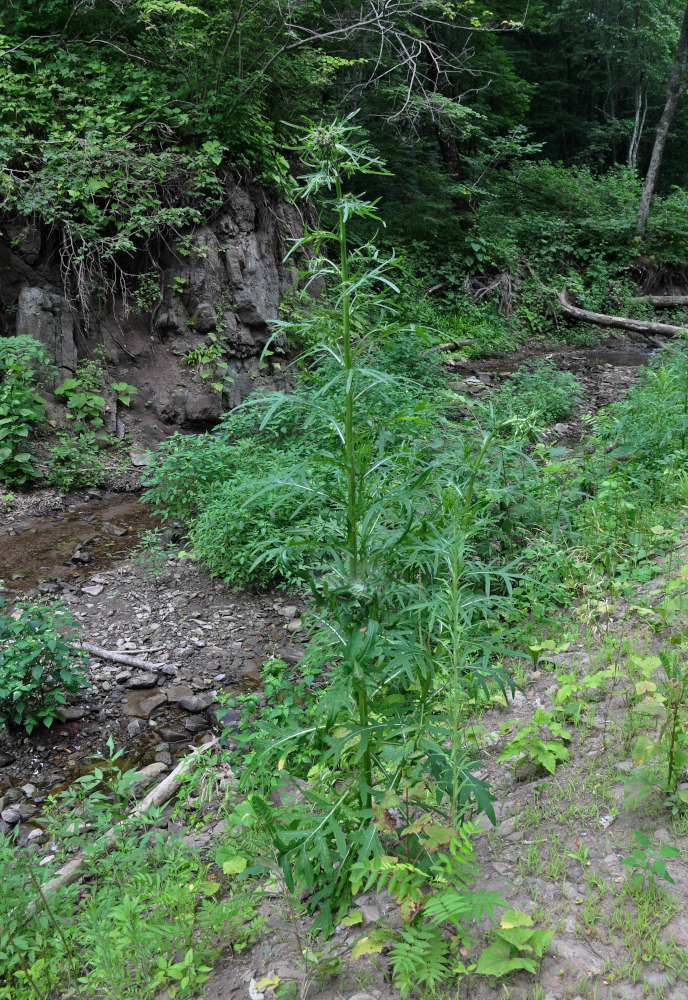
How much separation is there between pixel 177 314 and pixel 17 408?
262cm

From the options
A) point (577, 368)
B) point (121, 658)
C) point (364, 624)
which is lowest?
point (121, 658)

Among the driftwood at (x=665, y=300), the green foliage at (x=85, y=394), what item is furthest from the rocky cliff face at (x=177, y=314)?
the driftwood at (x=665, y=300)

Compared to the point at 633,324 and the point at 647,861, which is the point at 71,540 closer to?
the point at 647,861

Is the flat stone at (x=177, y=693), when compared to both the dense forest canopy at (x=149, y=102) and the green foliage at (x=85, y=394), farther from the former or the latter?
the dense forest canopy at (x=149, y=102)

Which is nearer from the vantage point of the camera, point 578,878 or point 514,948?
point 514,948

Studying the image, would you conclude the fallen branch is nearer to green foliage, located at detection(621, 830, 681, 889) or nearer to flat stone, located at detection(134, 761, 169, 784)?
flat stone, located at detection(134, 761, 169, 784)

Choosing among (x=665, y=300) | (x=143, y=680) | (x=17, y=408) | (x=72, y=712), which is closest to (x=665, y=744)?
(x=143, y=680)

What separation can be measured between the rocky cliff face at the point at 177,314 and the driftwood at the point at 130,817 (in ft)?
18.0

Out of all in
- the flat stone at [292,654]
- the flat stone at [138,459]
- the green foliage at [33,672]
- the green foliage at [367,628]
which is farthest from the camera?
the flat stone at [138,459]

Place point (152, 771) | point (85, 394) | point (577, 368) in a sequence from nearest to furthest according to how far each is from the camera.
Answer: point (152, 771)
point (85, 394)
point (577, 368)

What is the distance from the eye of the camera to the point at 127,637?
16.4 feet

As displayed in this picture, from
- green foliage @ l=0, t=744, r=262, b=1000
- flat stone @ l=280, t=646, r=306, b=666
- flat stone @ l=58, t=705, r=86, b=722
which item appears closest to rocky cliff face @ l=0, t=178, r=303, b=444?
flat stone @ l=280, t=646, r=306, b=666

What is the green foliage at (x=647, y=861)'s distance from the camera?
Result: 5.92ft

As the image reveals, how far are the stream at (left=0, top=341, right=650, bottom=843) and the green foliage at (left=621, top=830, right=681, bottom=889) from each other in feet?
6.83
